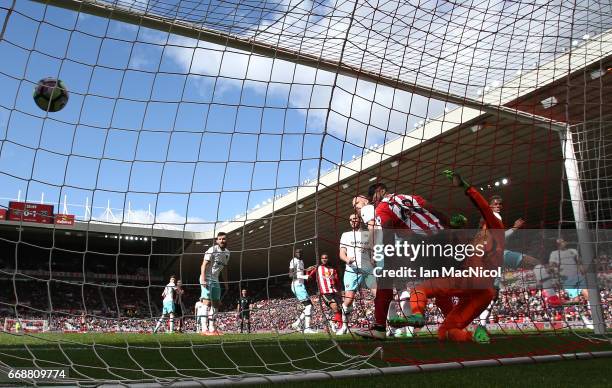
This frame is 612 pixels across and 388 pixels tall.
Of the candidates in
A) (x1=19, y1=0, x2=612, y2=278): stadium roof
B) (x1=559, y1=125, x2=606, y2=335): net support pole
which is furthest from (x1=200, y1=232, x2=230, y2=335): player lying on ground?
(x1=559, y1=125, x2=606, y2=335): net support pole

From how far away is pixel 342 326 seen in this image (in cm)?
636

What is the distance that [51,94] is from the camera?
135 inches

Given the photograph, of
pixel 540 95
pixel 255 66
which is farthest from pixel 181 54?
pixel 540 95

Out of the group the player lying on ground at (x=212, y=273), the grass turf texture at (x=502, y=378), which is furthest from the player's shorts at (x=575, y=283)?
the player lying on ground at (x=212, y=273)

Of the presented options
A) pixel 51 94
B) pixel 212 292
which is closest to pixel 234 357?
pixel 51 94

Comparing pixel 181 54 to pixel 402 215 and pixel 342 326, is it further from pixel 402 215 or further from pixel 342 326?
pixel 342 326

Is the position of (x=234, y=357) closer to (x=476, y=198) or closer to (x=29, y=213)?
(x=29, y=213)

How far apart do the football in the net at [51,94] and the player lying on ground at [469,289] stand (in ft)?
9.02

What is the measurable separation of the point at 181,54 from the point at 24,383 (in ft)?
8.08

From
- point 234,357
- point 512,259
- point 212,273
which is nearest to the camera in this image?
point 234,357

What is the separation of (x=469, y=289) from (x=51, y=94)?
10.9 feet

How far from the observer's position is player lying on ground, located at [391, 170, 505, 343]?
13.4 feet

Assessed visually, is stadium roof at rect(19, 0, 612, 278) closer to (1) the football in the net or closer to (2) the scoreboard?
(2) the scoreboard

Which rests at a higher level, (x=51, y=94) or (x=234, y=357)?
(x=51, y=94)
